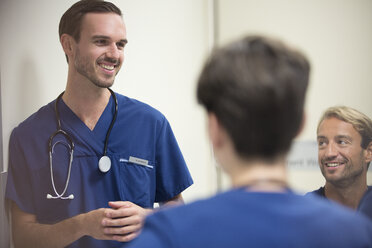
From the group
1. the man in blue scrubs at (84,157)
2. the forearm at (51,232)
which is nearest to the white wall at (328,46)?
the man in blue scrubs at (84,157)

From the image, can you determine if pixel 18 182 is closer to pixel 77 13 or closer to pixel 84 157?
pixel 84 157

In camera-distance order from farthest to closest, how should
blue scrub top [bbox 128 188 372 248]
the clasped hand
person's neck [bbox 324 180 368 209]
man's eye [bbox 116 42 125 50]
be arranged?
person's neck [bbox 324 180 368 209] → man's eye [bbox 116 42 125 50] → the clasped hand → blue scrub top [bbox 128 188 372 248]

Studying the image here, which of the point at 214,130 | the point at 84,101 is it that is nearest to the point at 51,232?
the point at 84,101

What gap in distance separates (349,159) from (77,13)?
1.04 metres

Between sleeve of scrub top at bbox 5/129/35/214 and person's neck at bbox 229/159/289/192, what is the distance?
88 centimetres

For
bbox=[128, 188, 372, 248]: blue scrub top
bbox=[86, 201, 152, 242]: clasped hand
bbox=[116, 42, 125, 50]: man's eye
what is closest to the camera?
bbox=[128, 188, 372, 248]: blue scrub top

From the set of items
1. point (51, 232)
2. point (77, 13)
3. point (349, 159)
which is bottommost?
point (51, 232)

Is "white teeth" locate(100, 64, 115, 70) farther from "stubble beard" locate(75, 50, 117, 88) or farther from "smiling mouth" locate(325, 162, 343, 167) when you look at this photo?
"smiling mouth" locate(325, 162, 343, 167)

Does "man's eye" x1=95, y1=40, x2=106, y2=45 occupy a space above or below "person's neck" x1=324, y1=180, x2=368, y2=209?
above

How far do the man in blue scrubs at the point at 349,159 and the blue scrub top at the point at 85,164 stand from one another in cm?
60

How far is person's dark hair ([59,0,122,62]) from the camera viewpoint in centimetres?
134

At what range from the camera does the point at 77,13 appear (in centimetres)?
134

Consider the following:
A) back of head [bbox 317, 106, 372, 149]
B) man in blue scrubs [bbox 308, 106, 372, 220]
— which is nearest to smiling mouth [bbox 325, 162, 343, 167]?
man in blue scrubs [bbox 308, 106, 372, 220]

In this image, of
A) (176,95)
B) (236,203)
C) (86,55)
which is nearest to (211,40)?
(176,95)
